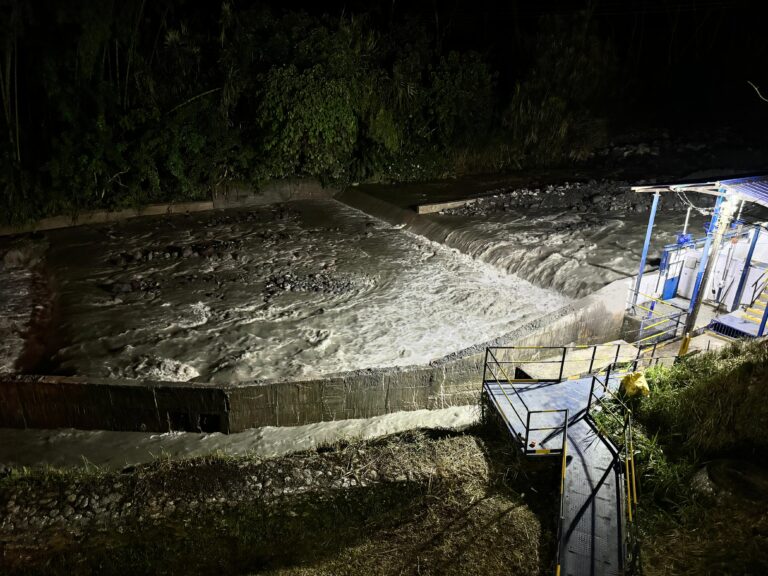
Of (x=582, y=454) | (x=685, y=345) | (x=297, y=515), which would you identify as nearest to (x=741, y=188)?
(x=685, y=345)

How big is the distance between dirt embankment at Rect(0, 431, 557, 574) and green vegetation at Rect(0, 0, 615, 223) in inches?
511

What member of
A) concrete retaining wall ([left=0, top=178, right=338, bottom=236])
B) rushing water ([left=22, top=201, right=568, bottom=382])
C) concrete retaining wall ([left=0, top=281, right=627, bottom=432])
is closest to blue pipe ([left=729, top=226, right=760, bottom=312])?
rushing water ([left=22, top=201, right=568, bottom=382])

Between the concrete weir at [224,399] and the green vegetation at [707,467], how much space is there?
3.53 metres

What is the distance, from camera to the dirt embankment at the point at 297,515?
20.5ft

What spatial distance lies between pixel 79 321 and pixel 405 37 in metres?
16.9

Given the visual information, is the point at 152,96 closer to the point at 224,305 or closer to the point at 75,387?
the point at 224,305

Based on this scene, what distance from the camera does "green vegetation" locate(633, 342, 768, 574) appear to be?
18.1 ft

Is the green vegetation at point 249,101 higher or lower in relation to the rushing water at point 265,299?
higher

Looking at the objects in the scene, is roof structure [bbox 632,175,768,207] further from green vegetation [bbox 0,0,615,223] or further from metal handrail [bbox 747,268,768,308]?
green vegetation [bbox 0,0,615,223]

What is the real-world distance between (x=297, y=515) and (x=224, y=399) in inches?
116

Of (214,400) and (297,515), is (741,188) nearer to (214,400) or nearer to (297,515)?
(297,515)

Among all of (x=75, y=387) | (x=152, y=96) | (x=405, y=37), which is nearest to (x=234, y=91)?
(x=152, y=96)

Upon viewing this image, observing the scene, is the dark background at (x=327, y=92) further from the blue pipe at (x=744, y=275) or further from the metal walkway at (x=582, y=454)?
the metal walkway at (x=582, y=454)

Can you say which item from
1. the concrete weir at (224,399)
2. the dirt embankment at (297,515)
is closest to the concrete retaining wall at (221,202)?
the concrete weir at (224,399)
